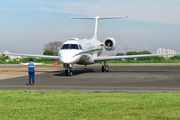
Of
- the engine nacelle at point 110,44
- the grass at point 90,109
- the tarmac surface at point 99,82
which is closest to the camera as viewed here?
the grass at point 90,109

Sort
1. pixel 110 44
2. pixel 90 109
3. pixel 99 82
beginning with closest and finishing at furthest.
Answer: pixel 90 109 → pixel 99 82 → pixel 110 44

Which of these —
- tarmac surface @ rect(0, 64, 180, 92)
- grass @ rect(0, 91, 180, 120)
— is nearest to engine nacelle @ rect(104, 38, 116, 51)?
tarmac surface @ rect(0, 64, 180, 92)

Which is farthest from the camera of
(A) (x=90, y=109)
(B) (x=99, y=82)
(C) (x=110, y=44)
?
(C) (x=110, y=44)

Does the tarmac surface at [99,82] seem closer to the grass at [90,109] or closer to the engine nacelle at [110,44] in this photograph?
the grass at [90,109]

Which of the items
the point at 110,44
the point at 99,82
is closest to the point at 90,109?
the point at 99,82

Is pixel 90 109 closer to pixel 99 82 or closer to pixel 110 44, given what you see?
pixel 99 82

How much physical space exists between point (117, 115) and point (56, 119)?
5.01 ft

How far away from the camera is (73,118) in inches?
248

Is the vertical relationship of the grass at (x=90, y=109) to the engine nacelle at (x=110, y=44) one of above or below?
below

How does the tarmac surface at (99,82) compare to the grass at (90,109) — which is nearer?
the grass at (90,109)

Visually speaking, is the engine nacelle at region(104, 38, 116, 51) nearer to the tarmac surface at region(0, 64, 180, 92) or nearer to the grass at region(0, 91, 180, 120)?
the tarmac surface at region(0, 64, 180, 92)

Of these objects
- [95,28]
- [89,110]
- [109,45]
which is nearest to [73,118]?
[89,110]

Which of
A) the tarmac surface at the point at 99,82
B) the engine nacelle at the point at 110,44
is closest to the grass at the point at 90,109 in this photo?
the tarmac surface at the point at 99,82

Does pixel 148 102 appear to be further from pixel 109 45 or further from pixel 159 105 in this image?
pixel 109 45
